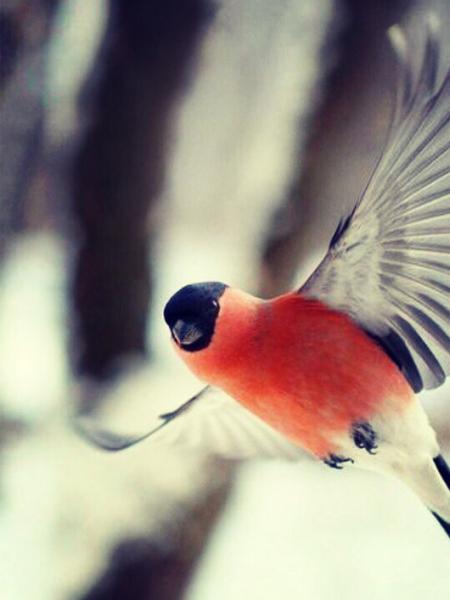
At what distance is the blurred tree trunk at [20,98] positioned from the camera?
0.73m

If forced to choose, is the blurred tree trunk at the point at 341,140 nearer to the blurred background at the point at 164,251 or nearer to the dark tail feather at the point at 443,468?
the blurred background at the point at 164,251

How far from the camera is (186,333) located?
652 millimetres

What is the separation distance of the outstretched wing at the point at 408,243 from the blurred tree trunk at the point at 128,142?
0.18 metres

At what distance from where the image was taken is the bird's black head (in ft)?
2.11

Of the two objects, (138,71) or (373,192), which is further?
(138,71)

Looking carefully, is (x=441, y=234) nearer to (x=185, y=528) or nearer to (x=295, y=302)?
(x=295, y=302)

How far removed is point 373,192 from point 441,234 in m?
0.06

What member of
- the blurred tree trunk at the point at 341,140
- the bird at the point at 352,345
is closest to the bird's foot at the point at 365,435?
the bird at the point at 352,345

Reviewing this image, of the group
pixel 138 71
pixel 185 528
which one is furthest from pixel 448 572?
pixel 138 71

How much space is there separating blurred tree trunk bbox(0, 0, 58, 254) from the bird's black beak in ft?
0.65

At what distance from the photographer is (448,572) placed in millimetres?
682

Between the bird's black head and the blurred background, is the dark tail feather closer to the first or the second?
the blurred background


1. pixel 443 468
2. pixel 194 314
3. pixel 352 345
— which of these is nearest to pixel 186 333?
pixel 194 314

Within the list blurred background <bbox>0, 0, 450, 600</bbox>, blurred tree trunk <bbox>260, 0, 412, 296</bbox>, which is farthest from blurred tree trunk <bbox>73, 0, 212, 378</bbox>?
blurred tree trunk <bbox>260, 0, 412, 296</bbox>
